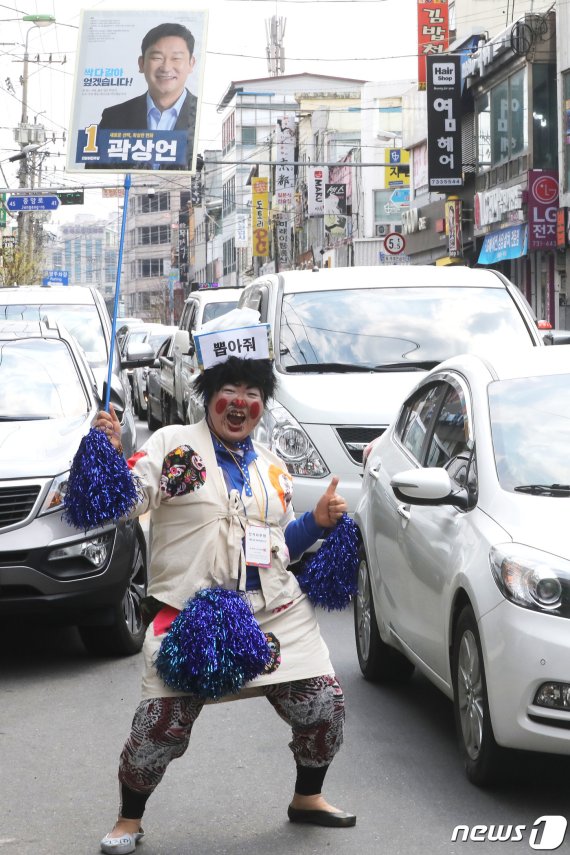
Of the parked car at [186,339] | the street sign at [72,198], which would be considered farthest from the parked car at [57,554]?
the street sign at [72,198]

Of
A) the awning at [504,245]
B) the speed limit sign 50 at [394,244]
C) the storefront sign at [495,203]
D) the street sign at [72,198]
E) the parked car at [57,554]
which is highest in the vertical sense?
the street sign at [72,198]

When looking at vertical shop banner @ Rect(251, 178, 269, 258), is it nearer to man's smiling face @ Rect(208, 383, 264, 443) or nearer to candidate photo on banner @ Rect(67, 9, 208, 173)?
candidate photo on banner @ Rect(67, 9, 208, 173)

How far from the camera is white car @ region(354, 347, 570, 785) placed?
464 centimetres

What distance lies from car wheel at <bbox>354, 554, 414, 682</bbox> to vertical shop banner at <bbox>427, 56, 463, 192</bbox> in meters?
34.3

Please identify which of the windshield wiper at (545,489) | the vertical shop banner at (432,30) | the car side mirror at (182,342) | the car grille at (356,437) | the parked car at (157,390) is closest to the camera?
the windshield wiper at (545,489)

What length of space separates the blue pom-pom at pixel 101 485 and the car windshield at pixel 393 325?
5.62 m

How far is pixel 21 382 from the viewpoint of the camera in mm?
8734

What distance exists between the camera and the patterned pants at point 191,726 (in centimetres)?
440

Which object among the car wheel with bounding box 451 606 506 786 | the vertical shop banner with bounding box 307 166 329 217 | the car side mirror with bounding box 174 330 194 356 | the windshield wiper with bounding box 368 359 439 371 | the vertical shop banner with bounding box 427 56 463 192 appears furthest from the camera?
the vertical shop banner with bounding box 307 166 329 217

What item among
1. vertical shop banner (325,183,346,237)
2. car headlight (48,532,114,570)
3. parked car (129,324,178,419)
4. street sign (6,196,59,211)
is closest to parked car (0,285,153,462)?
car headlight (48,532,114,570)

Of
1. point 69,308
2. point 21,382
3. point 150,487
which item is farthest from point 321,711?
point 69,308

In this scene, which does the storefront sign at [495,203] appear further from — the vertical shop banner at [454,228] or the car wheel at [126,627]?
the car wheel at [126,627]

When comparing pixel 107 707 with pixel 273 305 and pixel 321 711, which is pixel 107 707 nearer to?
pixel 321 711

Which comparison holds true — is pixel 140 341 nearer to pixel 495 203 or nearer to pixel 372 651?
pixel 495 203
